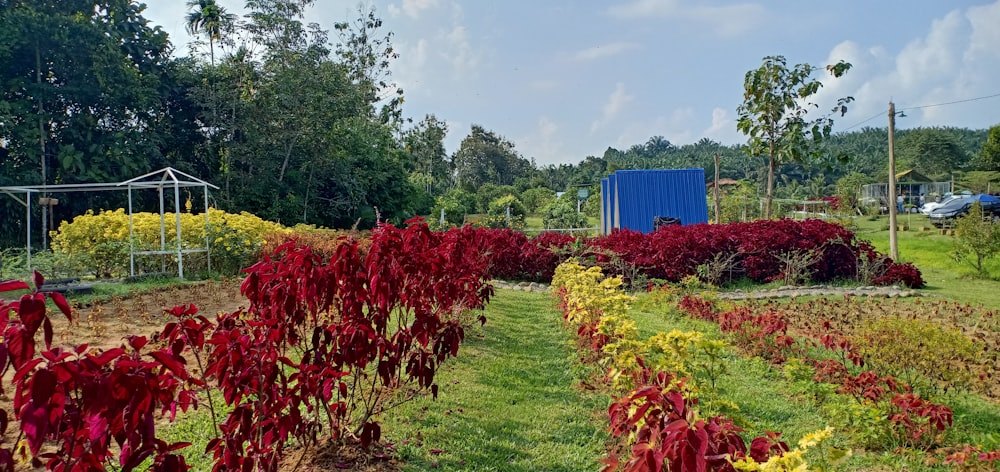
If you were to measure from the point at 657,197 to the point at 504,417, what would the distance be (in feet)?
47.4

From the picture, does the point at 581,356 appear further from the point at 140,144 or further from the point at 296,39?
the point at 296,39

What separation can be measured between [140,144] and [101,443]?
1971 centimetres

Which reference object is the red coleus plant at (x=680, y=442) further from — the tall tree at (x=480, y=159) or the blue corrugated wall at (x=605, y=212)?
the tall tree at (x=480, y=159)

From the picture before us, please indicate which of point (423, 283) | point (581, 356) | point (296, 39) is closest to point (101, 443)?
point (423, 283)

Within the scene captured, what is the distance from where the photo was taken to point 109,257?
10805 mm

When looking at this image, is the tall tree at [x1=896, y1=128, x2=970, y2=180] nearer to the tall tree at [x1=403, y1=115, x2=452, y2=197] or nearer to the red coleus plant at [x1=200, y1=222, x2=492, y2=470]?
the tall tree at [x1=403, y1=115, x2=452, y2=197]

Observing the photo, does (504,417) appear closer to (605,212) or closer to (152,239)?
(152,239)

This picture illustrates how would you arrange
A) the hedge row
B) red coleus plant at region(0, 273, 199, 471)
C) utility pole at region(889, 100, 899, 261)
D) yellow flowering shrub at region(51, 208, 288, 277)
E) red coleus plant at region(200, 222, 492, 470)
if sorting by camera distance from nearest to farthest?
red coleus plant at region(0, 273, 199, 471) < red coleus plant at region(200, 222, 492, 470) < the hedge row < yellow flowering shrub at region(51, 208, 288, 277) < utility pole at region(889, 100, 899, 261)

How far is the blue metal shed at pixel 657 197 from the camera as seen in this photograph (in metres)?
17.5

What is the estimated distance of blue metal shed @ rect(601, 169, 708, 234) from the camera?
17453 millimetres

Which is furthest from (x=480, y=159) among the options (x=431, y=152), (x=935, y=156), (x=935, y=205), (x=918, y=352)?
(x=918, y=352)

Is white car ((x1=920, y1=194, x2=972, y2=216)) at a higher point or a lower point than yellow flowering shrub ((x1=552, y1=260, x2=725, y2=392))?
higher

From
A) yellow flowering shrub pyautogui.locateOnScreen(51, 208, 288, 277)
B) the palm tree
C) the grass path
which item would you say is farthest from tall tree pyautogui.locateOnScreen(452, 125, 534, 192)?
the grass path

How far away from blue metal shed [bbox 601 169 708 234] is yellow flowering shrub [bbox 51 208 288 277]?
10361mm
